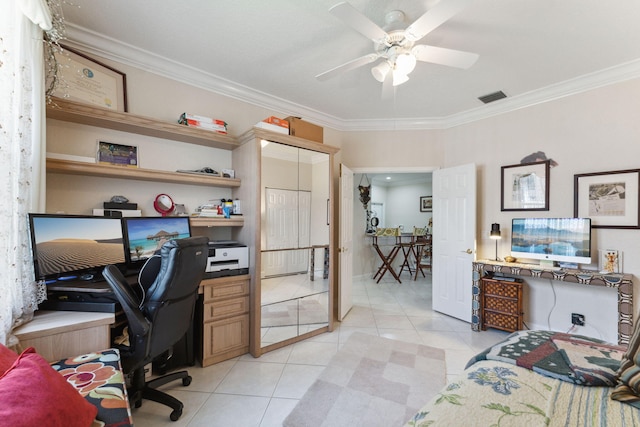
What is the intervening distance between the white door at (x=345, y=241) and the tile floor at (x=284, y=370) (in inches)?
9.2

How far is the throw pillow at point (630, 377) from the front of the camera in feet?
2.82

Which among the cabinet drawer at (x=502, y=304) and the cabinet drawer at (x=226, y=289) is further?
the cabinet drawer at (x=502, y=304)

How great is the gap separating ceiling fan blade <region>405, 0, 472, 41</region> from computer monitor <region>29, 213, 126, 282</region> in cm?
246

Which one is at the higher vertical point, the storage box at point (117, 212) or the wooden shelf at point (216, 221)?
the storage box at point (117, 212)

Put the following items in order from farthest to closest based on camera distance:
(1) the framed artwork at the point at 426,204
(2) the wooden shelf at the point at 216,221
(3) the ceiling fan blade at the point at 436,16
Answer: (1) the framed artwork at the point at 426,204
(2) the wooden shelf at the point at 216,221
(3) the ceiling fan blade at the point at 436,16

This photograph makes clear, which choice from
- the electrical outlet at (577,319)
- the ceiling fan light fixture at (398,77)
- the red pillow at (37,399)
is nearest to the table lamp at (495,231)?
the electrical outlet at (577,319)

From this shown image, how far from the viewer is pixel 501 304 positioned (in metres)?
2.97

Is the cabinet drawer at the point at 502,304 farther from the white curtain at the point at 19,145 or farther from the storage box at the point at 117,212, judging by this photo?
the white curtain at the point at 19,145

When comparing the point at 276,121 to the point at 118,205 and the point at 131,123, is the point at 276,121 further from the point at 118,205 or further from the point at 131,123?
the point at 118,205

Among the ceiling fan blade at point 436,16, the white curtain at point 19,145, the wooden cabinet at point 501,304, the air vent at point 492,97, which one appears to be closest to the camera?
the white curtain at point 19,145

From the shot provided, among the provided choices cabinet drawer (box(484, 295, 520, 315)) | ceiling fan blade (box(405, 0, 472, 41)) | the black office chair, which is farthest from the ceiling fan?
cabinet drawer (box(484, 295, 520, 315))

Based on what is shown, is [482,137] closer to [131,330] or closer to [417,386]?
[417,386]

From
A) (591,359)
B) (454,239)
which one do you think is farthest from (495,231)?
(591,359)

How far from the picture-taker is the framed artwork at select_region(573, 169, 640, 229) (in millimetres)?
2428
